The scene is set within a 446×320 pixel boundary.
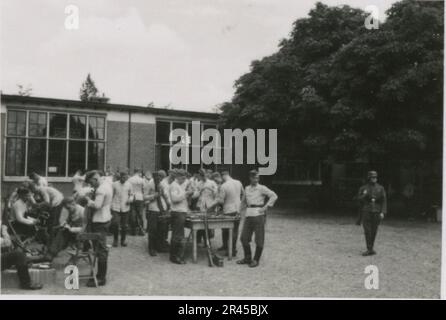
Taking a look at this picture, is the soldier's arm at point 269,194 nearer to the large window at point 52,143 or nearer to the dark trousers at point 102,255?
the dark trousers at point 102,255

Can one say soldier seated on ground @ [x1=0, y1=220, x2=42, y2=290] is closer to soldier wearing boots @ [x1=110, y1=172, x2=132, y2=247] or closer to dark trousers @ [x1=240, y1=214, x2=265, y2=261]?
soldier wearing boots @ [x1=110, y1=172, x2=132, y2=247]

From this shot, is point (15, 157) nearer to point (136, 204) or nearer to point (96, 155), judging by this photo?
point (96, 155)

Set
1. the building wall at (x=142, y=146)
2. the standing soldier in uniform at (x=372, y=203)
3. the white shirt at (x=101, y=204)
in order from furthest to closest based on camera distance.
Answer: the building wall at (x=142, y=146)
the standing soldier in uniform at (x=372, y=203)
the white shirt at (x=101, y=204)

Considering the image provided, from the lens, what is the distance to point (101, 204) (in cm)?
772

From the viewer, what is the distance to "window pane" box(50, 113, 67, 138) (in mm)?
20312

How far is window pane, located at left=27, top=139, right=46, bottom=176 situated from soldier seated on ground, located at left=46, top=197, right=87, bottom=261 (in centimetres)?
1212

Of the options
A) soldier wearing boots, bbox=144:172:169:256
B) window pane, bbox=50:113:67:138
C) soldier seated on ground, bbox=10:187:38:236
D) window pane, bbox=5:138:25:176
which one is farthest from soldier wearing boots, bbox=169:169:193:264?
window pane, bbox=50:113:67:138

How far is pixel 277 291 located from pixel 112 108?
15.8m

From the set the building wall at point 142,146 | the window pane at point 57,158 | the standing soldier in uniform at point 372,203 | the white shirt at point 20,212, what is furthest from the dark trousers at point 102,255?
the building wall at point 142,146

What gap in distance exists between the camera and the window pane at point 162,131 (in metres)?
22.9

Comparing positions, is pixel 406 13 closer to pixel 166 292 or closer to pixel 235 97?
pixel 235 97

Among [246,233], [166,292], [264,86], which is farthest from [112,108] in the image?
[166,292]

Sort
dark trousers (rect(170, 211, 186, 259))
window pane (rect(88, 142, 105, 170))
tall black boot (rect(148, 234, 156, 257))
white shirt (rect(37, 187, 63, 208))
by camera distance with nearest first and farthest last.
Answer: white shirt (rect(37, 187, 63, 208))
dark trousers (rect(170, 211, 186, 259))
tall black boot (rect(148, 234, 156, 257))
window pane (rect(88, 142, 105, 170))

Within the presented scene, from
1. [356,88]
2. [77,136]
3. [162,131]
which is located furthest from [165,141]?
[356,88]
